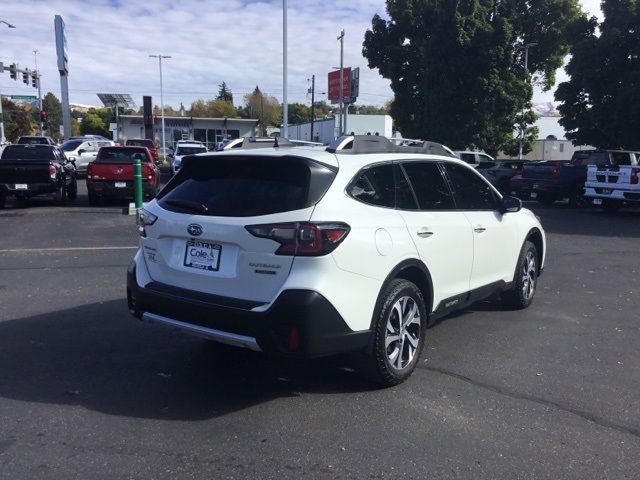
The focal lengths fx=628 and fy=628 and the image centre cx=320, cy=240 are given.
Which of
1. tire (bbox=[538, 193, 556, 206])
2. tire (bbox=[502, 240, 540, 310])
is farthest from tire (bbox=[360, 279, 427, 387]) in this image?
tire (bbox=[538, 193, 556, 206])

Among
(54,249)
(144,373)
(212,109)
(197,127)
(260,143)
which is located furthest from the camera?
(212,109)

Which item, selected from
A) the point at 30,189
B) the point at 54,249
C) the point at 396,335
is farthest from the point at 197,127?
the point at 396,335

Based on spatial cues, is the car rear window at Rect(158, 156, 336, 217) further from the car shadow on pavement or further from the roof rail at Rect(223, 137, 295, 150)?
the car shadow on pavement

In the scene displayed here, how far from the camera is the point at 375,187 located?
473cm

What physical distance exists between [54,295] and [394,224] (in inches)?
184

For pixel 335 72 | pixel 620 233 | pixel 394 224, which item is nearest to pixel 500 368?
pixel 394 224

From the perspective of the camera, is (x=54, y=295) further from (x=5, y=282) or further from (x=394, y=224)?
(x=394, y=224)

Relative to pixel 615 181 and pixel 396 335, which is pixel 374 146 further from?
pixel 615 181

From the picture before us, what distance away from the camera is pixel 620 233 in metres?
14.4

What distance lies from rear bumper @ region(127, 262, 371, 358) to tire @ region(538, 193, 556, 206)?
1834cm

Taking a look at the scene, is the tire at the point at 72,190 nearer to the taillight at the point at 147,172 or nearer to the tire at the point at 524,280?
the taillight at the point at 147,172

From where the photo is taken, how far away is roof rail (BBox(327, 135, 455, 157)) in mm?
4816

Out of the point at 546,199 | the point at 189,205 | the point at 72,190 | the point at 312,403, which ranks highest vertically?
the point at 189,205

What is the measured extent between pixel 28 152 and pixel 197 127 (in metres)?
56.8
